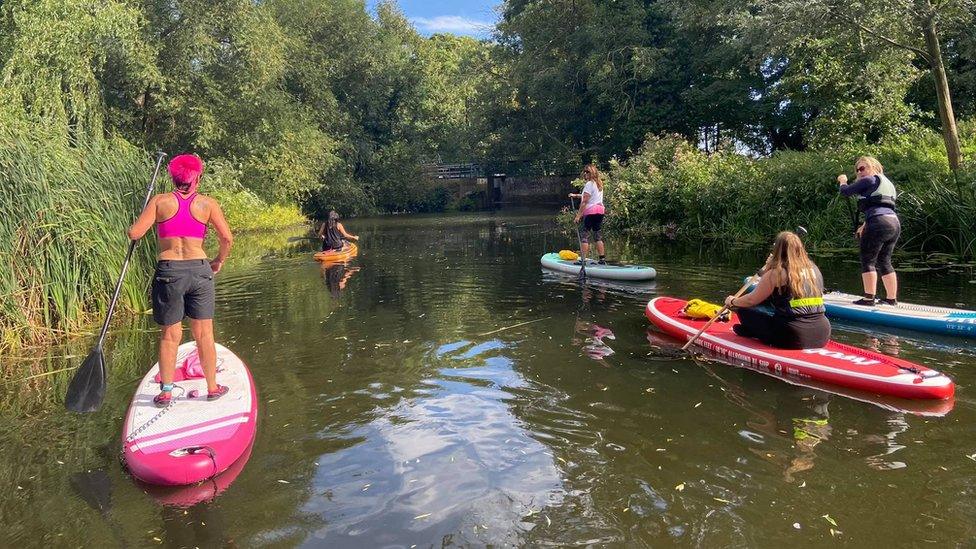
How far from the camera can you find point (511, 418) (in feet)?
16.2

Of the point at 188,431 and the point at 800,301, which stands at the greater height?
the point at 800,301

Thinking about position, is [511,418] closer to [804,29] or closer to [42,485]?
[42,485]

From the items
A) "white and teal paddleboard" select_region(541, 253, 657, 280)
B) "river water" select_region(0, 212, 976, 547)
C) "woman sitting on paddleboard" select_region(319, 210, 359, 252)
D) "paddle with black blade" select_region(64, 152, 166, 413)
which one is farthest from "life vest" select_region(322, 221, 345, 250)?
"paddle with black blade" select_region(64, 152, 166, 413)

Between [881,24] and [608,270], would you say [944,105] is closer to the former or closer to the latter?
[881,24]

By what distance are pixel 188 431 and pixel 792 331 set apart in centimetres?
477

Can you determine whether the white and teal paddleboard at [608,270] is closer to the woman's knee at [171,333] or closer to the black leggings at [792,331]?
the black leggings at [792,331]

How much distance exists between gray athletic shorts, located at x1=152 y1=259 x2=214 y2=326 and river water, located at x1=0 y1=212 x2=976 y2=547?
982 millimetres

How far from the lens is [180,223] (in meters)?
4.55

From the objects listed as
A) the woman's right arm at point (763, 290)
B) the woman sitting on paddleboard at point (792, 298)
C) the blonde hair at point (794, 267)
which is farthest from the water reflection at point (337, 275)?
the blonde hair at point (794, 267)

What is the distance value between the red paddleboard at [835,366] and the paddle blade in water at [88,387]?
206 inches

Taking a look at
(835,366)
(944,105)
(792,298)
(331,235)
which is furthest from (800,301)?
(331,235)

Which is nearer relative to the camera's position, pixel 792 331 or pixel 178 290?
pixel 178 290

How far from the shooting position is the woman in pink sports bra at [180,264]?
178 inches

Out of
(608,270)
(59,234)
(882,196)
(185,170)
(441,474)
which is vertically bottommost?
(441,474)
